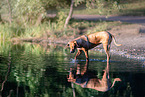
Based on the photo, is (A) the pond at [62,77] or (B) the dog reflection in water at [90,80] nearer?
(A) the pond at [62,77]

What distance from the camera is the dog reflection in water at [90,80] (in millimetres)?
8188

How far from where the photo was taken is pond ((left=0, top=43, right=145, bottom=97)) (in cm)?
753

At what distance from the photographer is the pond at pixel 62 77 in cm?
753

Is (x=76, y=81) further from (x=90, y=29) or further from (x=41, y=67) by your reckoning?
(x=90, y=29)

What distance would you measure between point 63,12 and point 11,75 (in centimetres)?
1731

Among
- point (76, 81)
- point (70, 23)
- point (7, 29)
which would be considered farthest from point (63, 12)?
point (76, 81)

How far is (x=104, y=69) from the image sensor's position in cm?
1086

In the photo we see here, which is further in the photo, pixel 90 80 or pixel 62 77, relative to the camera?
pixel 62 77

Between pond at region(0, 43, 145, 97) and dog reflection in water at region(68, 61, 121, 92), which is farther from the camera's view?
dog reflection in water at region(68, 61, 121, 92)

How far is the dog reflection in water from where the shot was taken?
26.9 ft

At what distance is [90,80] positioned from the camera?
8.98 m

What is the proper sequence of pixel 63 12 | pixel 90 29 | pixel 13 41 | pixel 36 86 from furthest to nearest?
pixel 63 12 → pixel 90 29 → pixel 13 41 → pixel 36 86

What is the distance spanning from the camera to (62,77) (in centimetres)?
944

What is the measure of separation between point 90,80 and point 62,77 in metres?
0.92
